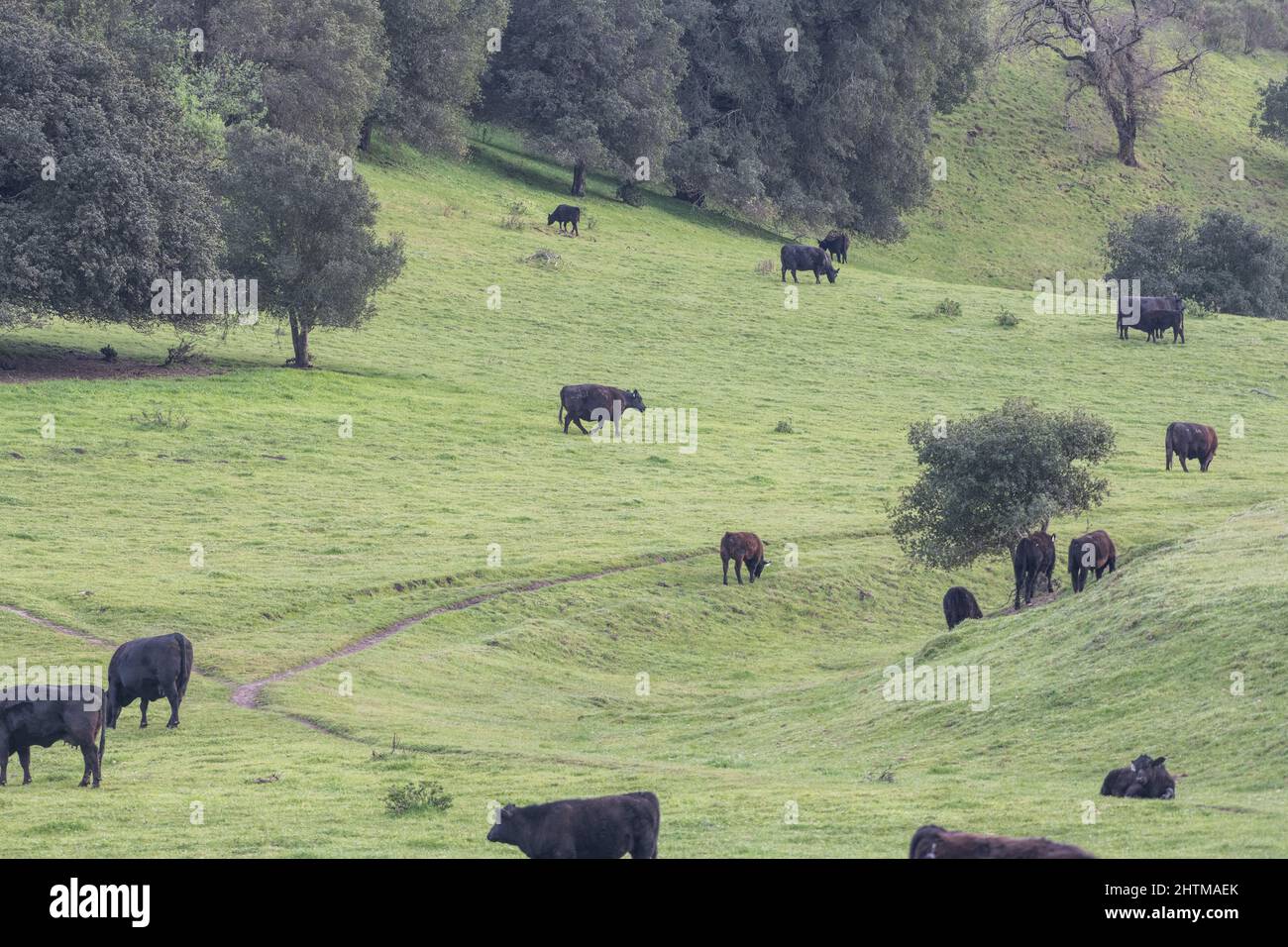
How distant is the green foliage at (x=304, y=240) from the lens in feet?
180

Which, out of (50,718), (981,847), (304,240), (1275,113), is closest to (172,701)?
(50,718)

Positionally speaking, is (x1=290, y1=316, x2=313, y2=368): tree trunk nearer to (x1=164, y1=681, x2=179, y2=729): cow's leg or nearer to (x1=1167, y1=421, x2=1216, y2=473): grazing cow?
(x1=1167, y1=421, x2=1216, y2=473): grazing cow

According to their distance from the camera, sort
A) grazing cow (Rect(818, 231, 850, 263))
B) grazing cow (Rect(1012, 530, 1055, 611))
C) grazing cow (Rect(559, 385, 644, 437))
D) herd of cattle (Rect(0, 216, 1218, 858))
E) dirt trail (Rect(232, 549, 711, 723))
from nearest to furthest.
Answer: herd of cattle (Rect(0, 216, 1218, 858)) < dirt trail (Rect(232, 549, 711, 723)) < grazing cow (Rect(1012, 530, 1055, 611)) < grazing cow (Rect(559, 385, 644, 437)) < grazing cow (Rect(818, 231, 850, 263))

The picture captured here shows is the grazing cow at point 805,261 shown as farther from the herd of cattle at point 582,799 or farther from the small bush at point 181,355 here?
the herd of cattle at point 582,799

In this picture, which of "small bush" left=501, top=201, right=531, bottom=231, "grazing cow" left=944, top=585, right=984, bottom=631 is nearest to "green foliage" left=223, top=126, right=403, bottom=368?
"small bush" left=501, top=201, right=531, bottom=231

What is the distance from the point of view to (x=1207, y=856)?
1487cm

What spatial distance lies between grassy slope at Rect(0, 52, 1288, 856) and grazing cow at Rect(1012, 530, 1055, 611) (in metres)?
2.29

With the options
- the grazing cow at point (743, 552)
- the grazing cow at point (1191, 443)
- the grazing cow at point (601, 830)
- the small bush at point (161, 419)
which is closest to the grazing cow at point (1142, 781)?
the grazing cow at point (601, 830)

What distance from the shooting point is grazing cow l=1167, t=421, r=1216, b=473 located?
48281mm

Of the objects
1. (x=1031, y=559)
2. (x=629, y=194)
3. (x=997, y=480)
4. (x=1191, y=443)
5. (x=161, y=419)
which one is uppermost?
(x=629, y=194)

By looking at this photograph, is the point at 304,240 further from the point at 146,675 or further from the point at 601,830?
the point at 601,830

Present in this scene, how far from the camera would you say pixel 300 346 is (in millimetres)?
56094

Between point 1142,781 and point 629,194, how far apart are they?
69.8 m
